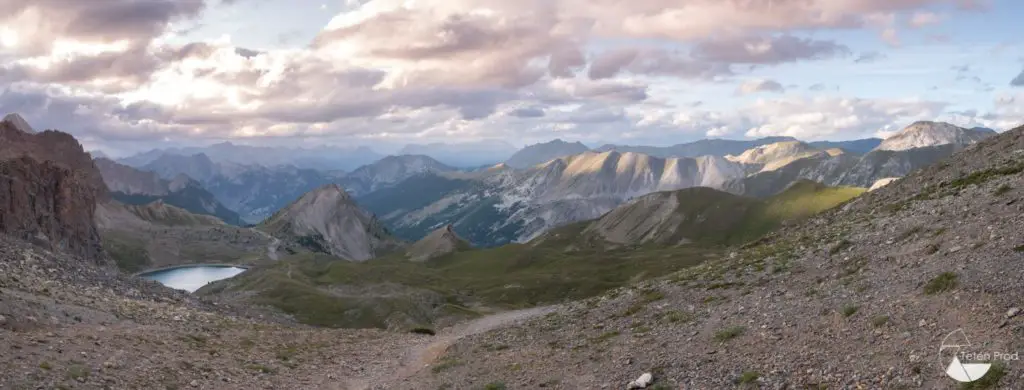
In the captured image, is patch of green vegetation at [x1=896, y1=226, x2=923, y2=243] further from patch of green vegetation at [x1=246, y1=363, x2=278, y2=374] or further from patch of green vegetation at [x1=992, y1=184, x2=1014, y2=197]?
patch of green vegetation at [x1=246, y1=363, x2=278, y2=374]

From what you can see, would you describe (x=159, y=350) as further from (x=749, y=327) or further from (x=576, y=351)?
(x=749, y=327)

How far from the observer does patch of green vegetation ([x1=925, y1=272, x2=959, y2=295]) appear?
27062 millimetres

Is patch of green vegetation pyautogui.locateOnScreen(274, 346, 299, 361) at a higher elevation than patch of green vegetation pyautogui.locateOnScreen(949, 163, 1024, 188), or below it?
below

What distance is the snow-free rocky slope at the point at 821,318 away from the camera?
23.2 metres

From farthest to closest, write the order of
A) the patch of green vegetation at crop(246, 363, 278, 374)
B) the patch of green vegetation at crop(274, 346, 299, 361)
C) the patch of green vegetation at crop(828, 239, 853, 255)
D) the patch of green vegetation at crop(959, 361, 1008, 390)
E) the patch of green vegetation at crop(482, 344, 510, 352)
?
the patch of green vegetation at crop(482, 344, 510, 352), the patch of green vegetation at crop(828, 239, 853, 255), the patch of green vegetation at crop(274, 346, 299, 361), the patch of green vegetation at crop(246, 363, 278, 374), the patch of green vegetation at crop(959, 361, 1008, 390)

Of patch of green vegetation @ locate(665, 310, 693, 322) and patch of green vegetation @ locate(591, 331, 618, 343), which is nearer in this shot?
patch of green vegetation @ locate(665, 310, 693, 322)

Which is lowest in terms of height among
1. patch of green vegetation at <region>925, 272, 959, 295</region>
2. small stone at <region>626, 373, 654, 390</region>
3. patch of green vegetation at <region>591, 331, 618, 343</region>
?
patch of green vegetation at <region>591, 331, 618, 343</region>

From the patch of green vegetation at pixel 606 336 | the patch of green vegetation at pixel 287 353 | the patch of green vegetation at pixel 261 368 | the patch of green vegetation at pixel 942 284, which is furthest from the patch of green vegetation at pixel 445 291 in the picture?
the patch of green vegetation at pixel 942 284

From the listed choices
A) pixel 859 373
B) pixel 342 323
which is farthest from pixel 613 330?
pixel 342 323

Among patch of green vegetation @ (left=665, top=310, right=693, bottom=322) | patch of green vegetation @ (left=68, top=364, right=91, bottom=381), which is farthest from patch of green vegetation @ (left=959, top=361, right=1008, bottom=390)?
patch of green vegetation @ (left=68, top=364, right=91, bottom=381)

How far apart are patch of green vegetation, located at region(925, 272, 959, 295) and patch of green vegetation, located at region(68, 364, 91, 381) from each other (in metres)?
34.5

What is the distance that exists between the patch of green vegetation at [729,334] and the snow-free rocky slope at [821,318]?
2.6 inches

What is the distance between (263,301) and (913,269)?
11817 centimetres

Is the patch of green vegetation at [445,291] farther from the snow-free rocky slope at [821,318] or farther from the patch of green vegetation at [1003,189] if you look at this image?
the patch of green vegetation at [1003,189]
